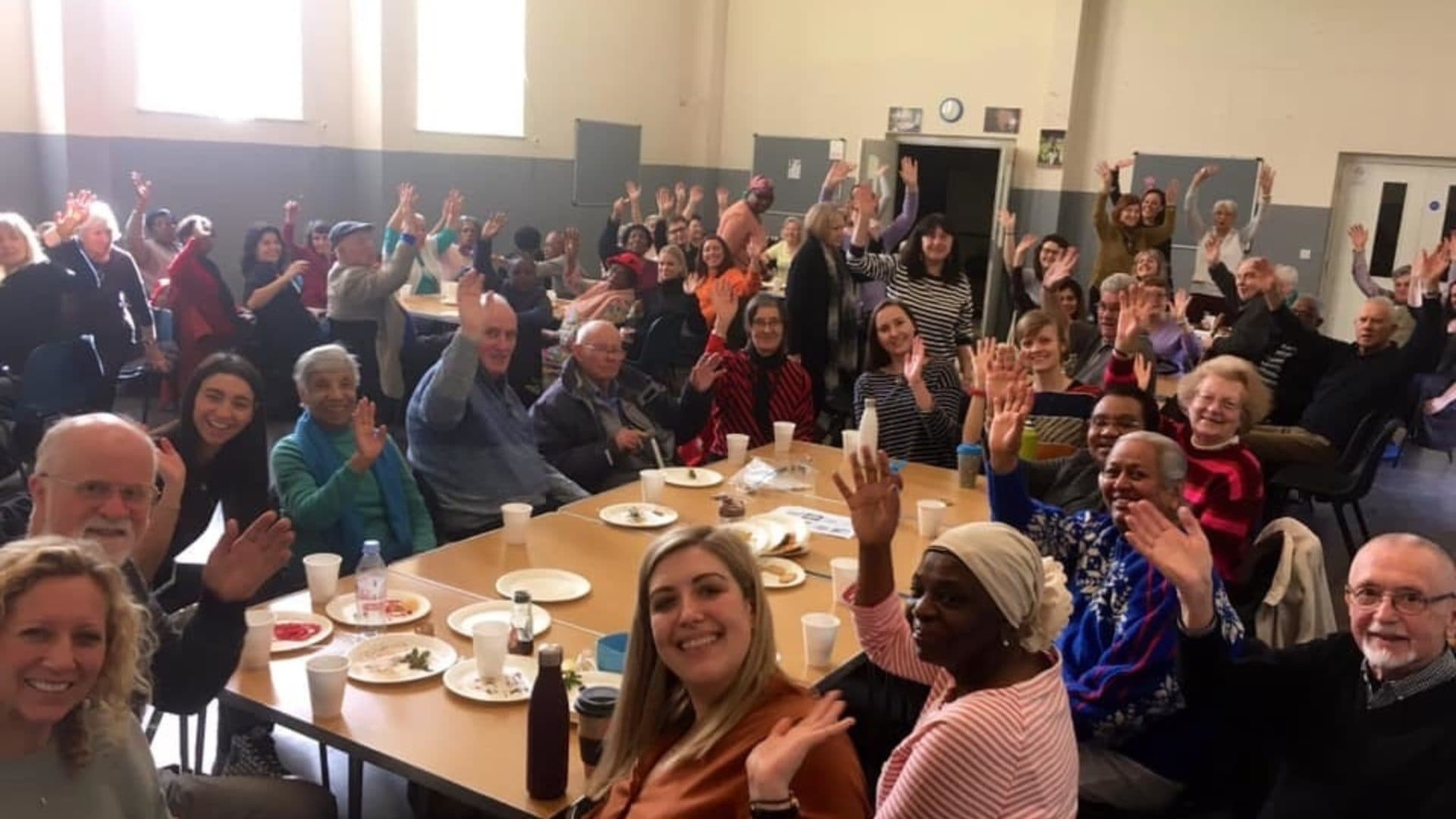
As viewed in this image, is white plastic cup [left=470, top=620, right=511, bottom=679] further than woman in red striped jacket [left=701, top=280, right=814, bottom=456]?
No

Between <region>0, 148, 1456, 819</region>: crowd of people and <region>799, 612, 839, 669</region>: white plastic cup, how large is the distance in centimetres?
17

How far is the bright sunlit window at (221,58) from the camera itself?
8.34 meters

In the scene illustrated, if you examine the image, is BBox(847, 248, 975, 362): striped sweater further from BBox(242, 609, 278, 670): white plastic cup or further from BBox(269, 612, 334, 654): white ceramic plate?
BBox(242, 609, 278, 670): white plastic cup

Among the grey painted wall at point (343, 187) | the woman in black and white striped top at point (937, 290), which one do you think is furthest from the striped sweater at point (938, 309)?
the grey painted wall at point (343, 187)

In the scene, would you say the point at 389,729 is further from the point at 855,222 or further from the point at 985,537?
the point at 855,222

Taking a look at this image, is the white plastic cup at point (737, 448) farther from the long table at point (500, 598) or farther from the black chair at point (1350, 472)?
the black chair at point (1350, 472)

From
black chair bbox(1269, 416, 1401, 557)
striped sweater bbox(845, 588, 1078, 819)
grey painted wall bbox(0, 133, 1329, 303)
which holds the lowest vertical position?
black chair bbox(1269, 416, 1401, 557)

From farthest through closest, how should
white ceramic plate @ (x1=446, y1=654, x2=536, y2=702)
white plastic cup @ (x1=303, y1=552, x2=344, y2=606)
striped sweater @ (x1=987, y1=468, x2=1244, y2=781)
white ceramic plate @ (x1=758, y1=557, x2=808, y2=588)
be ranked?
1. white ceramic plate @ (x1=758, y1=557, x2=808, y2=588)
2. white plastic cup @ (x1=303, y1=552, x2=344, y2=606)
3. striped sweater @ (x1=987, y1=468, x2=1244, y2=781)
4. white ceramic plate @ (x1=446, y1=654, x2=536, y2=702)

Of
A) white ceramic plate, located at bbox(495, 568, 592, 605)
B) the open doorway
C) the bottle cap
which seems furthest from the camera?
the open doorway

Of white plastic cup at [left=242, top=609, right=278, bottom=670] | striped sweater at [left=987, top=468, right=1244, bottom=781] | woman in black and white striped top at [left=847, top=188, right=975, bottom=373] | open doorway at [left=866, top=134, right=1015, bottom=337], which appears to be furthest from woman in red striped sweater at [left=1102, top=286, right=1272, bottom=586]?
open doorway at [left=866, top=134, right=1015, bottom=337]

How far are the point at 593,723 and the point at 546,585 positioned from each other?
92 centimetres

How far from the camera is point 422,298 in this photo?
8.08m

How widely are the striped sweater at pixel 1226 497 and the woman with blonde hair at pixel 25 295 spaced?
4.63m

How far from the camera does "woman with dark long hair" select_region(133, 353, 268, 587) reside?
3186 millimetres
